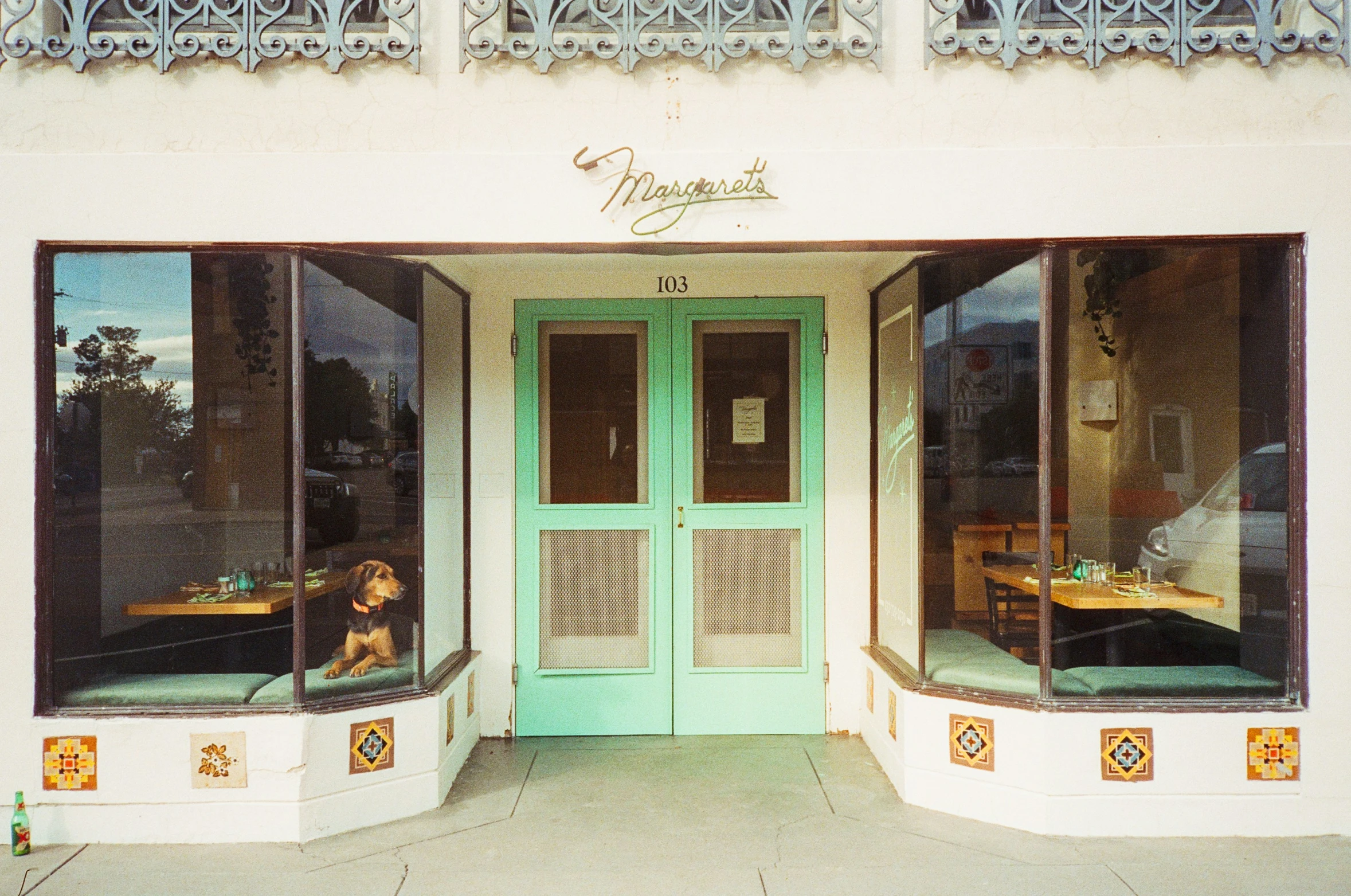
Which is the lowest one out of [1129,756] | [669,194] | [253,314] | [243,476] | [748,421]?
[1129,756]

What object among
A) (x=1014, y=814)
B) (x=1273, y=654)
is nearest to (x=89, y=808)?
(x=1014, y=814)

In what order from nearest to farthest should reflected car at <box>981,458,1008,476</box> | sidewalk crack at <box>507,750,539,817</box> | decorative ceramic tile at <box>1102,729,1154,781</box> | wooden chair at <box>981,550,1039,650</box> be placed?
decorative ceramic tile at <box>1102,729,1154,781</box>
sidewalk crack at <box>507,750,539,817</box>
wooden chair at <box>981,550,1039,650</box>
reflected car at <box>981,458,1008,476</box>

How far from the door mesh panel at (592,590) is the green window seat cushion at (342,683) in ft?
3.57

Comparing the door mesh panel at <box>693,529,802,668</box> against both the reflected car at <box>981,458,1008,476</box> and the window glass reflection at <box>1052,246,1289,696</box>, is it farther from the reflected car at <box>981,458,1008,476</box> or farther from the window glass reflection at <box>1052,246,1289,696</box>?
the window glass reflection at <box>1052,246,1289,696</box>

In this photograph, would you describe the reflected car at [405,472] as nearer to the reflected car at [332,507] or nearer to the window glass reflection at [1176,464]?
the reflected car at [332,507]

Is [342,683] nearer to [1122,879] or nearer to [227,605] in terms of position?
[227,605]

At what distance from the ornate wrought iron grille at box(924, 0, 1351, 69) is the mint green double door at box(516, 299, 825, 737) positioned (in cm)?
183

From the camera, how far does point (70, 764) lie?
169 inches

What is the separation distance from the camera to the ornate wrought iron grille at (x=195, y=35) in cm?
425

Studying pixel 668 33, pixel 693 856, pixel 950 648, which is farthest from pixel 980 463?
pixel 668 33

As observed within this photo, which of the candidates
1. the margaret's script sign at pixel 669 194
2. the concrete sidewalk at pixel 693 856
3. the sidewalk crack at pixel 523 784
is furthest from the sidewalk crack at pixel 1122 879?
the margaret's script sign at pixel 669 194

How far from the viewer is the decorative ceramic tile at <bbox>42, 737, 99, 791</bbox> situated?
428 centimetres

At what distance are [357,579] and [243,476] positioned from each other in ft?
5.29

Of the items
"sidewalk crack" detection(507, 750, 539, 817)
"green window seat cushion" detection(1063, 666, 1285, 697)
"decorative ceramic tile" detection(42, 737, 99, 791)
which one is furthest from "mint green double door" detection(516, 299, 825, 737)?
"decorative ceramic tile" detection(42, 737, 99, 791)
